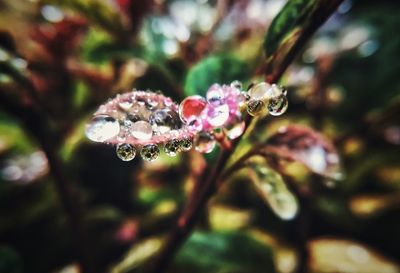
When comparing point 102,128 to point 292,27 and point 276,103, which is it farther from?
point 292,27

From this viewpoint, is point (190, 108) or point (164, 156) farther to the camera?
point (164, 156)

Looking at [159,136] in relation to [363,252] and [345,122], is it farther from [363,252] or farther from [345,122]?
[345,122]

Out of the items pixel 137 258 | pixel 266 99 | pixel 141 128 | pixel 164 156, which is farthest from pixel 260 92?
pixel 164 156

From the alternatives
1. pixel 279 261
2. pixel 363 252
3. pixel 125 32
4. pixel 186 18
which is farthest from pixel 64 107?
pixel 363 252

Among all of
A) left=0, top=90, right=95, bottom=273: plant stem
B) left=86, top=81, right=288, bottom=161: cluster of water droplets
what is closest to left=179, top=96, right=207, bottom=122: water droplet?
left=86, top=81, right=288, bottom=161: cluster of water droplets

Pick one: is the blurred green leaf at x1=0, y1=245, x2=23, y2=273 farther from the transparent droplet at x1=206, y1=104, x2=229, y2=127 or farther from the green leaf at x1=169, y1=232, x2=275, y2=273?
the transparent droplet at x1=206, y1=104, x2=229, y2=127
